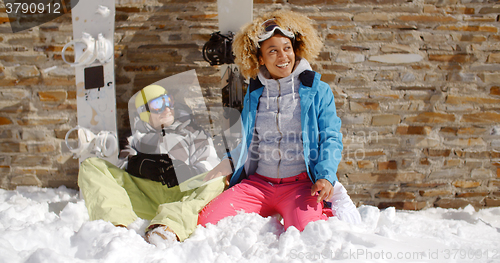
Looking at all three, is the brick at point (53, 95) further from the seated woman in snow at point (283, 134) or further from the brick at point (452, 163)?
the brick at point (452, 163)

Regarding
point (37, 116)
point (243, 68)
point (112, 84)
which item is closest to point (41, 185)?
point (37, 116)

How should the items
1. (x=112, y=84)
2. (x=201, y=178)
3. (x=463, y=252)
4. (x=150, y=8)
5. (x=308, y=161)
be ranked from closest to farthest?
(x=463, y=252) < (x=308, y=161) < (x=201, y=178) < (x=112, y=84) < (x=150, y=8)

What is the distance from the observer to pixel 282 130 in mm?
1541

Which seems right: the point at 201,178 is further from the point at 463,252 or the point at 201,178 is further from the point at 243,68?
the point at 463,252

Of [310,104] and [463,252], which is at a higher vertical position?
[310,104]

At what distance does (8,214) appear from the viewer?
5.04 feet

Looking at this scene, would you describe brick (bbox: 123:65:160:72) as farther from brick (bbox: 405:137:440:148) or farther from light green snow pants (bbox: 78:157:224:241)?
brick (bbox: 405:137:440:148)

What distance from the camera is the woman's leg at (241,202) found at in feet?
4.78

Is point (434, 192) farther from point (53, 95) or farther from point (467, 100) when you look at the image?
point (53, 95)

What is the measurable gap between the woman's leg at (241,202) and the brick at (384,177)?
3.37 ft

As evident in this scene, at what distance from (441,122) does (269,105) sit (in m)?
1.56

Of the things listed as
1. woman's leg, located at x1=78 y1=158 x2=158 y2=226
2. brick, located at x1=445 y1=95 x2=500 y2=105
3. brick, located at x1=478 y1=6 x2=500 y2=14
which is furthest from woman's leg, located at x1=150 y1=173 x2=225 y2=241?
brick, located at x1=478 y1=6 x2=500 y2=14

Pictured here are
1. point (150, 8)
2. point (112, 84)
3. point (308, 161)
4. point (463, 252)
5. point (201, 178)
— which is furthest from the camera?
point (150, 8)

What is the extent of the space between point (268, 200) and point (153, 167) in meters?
0.73
